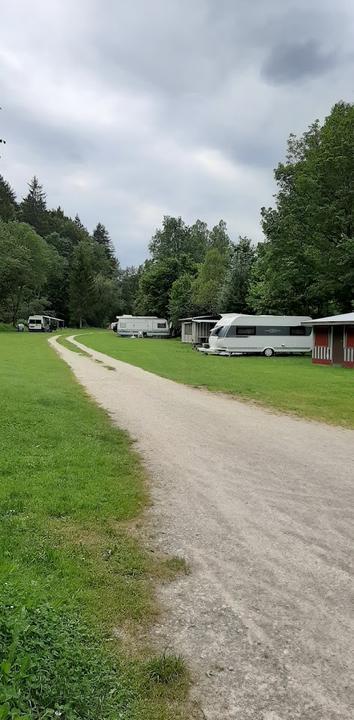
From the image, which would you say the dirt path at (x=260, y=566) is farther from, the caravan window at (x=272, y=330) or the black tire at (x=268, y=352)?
the black tire at (x=268, y=352)

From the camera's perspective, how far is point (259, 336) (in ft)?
125

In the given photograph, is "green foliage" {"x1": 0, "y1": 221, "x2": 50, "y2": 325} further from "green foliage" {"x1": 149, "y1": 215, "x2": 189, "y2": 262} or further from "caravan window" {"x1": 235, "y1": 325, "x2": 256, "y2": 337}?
"caravan window" {"x1": 235, "y1": 325, "x2": 256, "y2": 337}

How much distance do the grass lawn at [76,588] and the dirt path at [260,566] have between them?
0.89ft

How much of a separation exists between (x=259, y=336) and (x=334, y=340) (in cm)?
899

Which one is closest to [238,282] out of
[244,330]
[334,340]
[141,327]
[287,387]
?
[244,330]

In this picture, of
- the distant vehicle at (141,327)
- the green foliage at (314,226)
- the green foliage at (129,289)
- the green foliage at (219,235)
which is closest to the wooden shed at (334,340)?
the green foliage at (314,226)

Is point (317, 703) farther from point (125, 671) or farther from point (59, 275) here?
point (59, 275)

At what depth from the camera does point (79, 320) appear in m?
97.1

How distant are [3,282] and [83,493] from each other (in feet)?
222

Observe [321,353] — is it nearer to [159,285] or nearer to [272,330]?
[272,330]

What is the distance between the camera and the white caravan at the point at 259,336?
37531mm

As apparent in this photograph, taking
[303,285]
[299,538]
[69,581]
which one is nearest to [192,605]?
[69,581]

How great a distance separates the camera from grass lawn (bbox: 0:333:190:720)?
103 inches

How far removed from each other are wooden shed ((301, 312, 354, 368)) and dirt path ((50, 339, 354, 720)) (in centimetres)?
1939
